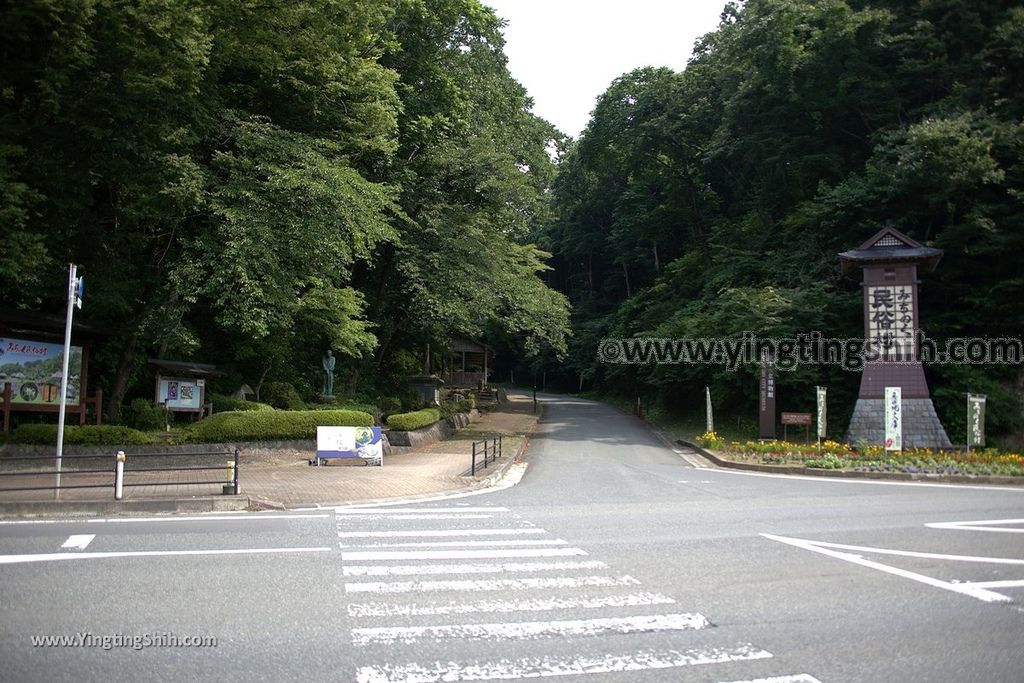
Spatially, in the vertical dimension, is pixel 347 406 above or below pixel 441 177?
below

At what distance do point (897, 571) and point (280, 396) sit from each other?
2435cm

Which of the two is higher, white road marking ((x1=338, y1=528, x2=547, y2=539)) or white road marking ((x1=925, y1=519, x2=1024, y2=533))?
white road marking ((x1=925, y1=519, x2=1024, y2=533))

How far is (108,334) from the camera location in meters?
19.9

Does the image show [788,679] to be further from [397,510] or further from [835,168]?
[835,168]

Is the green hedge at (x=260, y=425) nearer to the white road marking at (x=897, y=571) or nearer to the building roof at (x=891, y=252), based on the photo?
the white road marking at (x=897, y=571)

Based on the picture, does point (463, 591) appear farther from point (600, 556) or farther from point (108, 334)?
point (108, 334)

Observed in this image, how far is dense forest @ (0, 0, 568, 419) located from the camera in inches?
642

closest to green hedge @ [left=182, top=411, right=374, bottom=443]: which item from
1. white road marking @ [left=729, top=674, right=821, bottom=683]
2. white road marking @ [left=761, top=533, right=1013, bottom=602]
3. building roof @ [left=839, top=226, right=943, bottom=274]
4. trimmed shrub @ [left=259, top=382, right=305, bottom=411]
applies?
trimmed shrub @ [left=259, top=382, right=305, bottom=411]

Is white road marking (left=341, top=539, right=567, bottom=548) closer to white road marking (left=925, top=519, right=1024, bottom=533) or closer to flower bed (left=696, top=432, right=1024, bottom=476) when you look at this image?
white road marking (left=925, top=519, right=1024, bottom=533)

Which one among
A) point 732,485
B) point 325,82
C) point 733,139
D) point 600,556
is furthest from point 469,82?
point 600,556

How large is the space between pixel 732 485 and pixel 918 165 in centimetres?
1623

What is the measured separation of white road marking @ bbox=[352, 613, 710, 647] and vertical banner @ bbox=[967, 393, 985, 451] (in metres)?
20.3

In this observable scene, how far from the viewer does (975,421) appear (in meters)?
22.3

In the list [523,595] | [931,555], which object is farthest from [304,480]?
[931,555]
